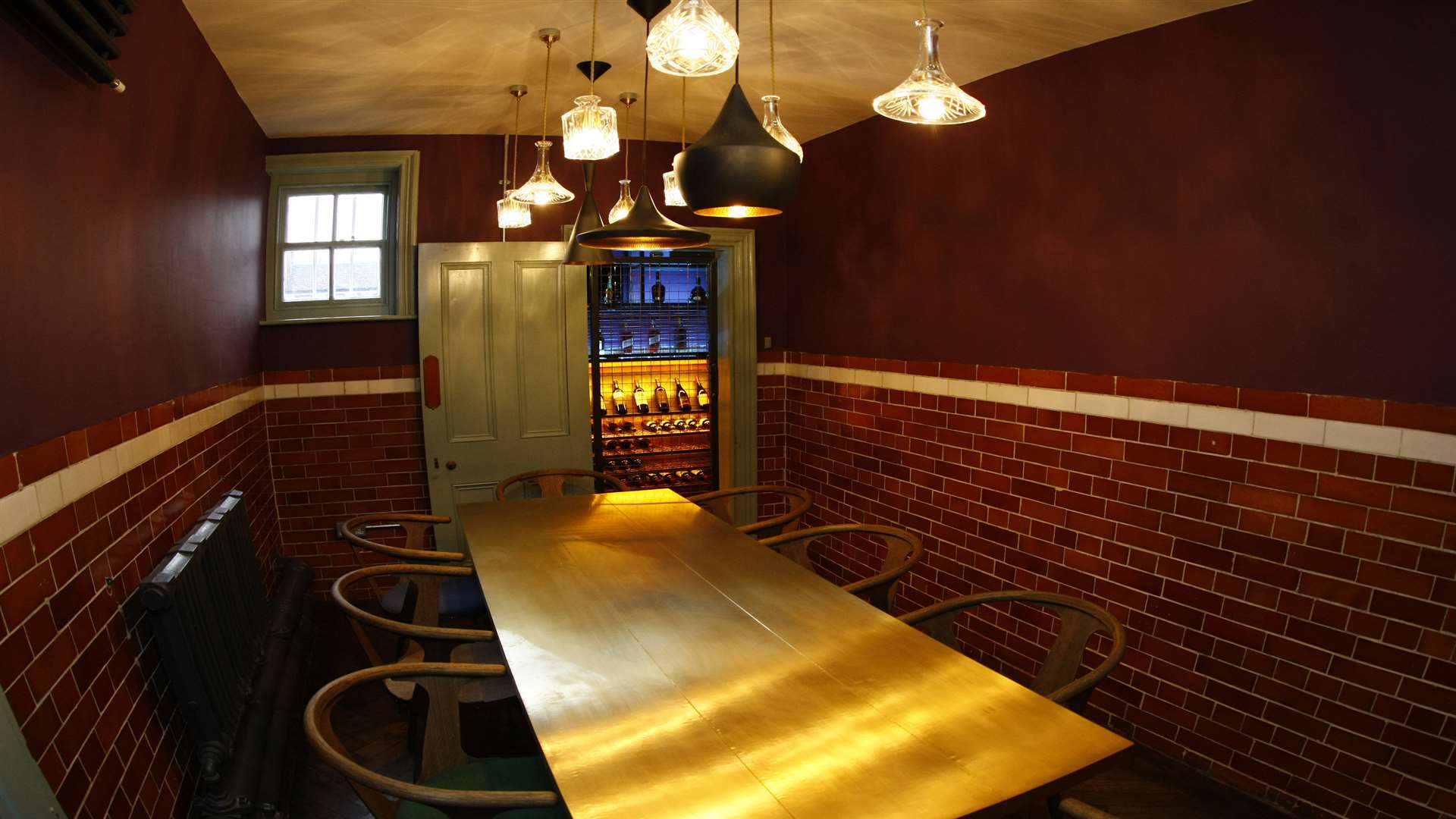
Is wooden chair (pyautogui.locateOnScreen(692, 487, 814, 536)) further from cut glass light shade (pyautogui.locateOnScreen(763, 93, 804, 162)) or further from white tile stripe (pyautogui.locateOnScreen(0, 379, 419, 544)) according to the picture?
white tile stripe (pyautogui.locateOnScreen(0, 379, 419, 544))

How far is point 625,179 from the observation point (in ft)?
14.5

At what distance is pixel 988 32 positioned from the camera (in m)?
3.27

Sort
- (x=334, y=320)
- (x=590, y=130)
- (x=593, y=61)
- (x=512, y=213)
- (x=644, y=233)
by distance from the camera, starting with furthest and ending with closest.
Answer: (x=334, y=320), (x=512, y=213), (x=593, y=61), (x=590, y=130), (x=644, y=233)

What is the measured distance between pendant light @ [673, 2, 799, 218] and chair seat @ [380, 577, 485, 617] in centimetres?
210

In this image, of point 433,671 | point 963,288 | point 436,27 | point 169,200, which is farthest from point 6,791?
point 963,288

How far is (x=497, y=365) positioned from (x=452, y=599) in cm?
185

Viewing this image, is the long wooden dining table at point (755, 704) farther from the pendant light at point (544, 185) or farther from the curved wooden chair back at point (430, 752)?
the pendant light at point (544, 185)

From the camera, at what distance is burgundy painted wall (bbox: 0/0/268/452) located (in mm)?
1892

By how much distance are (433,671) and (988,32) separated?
3.00m

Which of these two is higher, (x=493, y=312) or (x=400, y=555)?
(x=493, y=312)

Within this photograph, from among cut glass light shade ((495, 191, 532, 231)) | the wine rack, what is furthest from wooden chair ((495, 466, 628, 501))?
cut glass light shade ((495, 191, 532, 231))

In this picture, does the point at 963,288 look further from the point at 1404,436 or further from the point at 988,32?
the point at 1404,436

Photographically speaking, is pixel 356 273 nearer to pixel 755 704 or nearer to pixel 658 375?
pixel 658 375

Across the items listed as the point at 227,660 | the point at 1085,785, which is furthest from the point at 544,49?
the point at 1085,785
